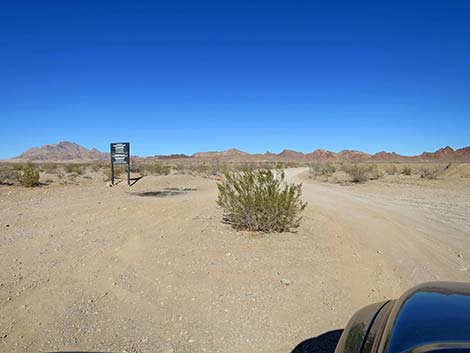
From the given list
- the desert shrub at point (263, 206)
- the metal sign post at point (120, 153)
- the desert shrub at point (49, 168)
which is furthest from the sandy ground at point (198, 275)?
the desert shrub at point (49, 168)

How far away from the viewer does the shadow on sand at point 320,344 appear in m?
4.52

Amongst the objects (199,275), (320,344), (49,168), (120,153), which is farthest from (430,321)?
(49,168)

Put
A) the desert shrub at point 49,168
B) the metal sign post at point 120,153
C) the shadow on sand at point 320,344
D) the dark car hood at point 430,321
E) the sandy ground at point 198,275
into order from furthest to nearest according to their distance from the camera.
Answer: the desert shrub at point 49,168 → the metal sign post at point 120,153 → the sandy ground at point 198,275 → the shadow on sand at point 320,344 → the dark car hood at point 430,321

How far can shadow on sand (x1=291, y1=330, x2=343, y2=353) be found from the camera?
4.52m

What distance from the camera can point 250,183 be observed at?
10500 millimetres

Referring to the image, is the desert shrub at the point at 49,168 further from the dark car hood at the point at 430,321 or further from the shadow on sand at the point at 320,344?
the dark car hood at the point at 430,321

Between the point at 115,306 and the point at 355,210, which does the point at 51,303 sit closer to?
the point at 115,306

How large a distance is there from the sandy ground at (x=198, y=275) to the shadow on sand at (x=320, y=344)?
0.26ft

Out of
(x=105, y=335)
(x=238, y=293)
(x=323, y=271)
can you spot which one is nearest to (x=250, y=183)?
(x=323, y=271)

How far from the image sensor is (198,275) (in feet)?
22.4

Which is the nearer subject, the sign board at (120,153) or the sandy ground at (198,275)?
the sandy ground at (198,275)

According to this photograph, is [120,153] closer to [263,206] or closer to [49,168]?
[263,206]

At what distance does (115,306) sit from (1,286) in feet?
6.78

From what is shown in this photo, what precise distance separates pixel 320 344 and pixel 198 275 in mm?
2721
